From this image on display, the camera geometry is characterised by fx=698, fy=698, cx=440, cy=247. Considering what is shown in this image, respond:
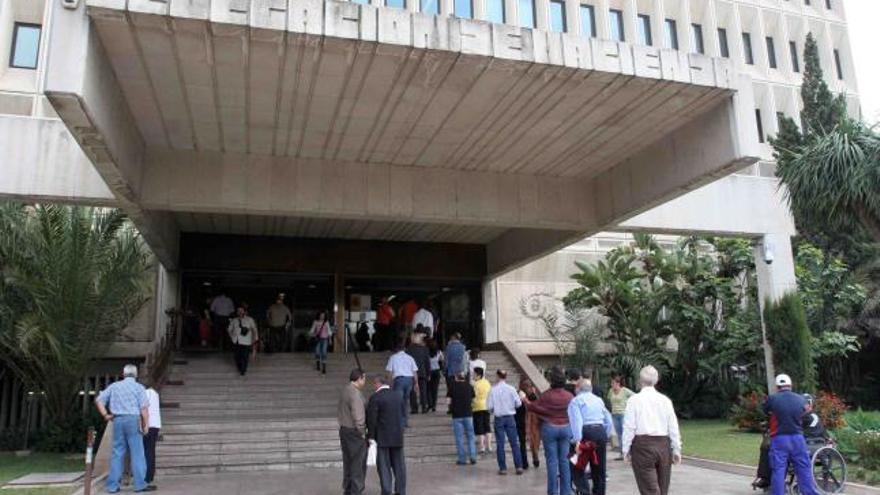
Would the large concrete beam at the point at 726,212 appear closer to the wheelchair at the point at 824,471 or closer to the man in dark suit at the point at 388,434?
the wheelchair at the point at 824,471

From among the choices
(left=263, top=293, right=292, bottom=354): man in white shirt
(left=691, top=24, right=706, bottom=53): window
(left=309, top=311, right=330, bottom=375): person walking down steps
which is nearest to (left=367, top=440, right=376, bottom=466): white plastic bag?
(left=309, top=311, right=330, bottom=375): person walking down steps

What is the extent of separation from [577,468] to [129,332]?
44.5 feet

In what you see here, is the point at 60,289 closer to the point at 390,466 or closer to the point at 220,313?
the point at 220,313

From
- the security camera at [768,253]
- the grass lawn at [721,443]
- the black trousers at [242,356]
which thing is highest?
the security camera at [768,253]

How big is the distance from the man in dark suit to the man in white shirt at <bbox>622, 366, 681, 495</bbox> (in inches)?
119

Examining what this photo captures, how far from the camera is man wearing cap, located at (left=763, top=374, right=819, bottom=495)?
783 cm

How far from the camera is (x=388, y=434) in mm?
8594

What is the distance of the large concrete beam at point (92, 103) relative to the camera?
306 inches

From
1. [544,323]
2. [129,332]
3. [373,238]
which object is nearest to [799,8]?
[544,323]

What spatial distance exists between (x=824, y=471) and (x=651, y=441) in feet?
11.8

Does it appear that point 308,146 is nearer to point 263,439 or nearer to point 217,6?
point 217,6

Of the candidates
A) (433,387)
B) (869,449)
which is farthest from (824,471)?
(433,387)

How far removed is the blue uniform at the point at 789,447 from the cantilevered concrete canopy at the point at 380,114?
13.6 ft

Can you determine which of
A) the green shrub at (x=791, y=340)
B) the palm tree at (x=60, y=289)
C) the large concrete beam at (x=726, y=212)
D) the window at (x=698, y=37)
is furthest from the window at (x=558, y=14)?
the palm tree at (x=60, y=289)
